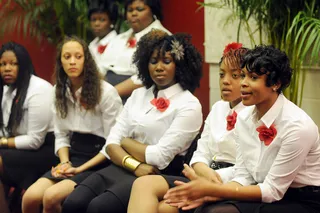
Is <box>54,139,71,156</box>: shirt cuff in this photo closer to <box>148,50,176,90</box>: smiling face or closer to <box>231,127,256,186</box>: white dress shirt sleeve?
<box>148,50,176,90</box>: smiling face

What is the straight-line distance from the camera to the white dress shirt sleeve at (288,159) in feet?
8.09

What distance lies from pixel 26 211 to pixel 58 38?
2.00 m

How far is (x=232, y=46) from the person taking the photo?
3.02 m

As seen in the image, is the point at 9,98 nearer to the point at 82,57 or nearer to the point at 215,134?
the point at 82,57

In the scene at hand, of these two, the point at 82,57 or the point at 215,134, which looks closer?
the point at 215,134

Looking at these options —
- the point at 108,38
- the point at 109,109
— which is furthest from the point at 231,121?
the point at 108,38

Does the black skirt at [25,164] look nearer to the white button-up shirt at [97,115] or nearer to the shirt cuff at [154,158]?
the white button-up shirt at [97,115]

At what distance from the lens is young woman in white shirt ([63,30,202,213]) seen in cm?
318

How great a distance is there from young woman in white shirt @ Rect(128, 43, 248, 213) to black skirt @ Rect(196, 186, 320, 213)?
0.28 metres

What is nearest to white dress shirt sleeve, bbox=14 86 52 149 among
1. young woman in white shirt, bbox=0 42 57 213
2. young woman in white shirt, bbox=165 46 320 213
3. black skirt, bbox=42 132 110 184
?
young woman in white shirt, bbox=0 42 57 213

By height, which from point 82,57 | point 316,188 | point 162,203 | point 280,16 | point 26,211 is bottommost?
point 26,211

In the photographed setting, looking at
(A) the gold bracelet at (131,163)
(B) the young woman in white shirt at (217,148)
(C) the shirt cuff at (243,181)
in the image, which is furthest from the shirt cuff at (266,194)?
(A) the gold bracelet at (131,163)

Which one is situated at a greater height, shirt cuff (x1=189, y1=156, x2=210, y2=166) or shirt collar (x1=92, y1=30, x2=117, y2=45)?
shirt collar (x1=92, y1=30, x2=117, y2=45)

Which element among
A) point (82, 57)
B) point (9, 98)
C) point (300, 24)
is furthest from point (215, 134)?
point (9, 98)
